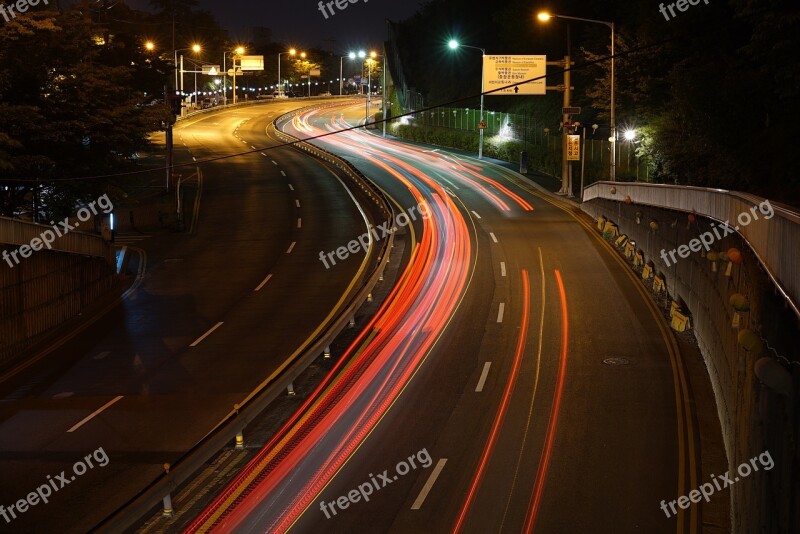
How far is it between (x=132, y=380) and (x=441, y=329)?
8.42 m

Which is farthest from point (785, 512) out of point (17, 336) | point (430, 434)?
point (17, 336)

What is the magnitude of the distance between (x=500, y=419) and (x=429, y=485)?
347 cm

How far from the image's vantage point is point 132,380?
843 inches

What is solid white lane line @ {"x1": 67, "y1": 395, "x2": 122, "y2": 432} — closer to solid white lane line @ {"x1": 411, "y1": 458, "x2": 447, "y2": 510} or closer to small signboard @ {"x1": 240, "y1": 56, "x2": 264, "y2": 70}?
solid white lane line @ {"x1": 411, "y1": 458, "x2": 447, "y2": 510}

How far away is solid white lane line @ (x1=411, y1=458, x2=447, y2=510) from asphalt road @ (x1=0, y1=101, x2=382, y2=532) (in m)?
4.87

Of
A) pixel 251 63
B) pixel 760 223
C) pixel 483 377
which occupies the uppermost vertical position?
pixel 251 63

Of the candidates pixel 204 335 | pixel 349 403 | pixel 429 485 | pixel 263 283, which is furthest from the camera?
pixel 263 283

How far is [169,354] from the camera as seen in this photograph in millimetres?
23672

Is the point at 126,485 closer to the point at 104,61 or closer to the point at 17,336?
the point at 17,336

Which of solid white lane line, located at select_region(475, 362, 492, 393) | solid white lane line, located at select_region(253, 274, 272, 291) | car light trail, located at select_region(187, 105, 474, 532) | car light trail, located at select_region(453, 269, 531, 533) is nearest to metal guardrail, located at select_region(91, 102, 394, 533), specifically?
car light trail, located at select_region(187, 105, 474, 532)

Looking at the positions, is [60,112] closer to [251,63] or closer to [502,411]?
[502,411]

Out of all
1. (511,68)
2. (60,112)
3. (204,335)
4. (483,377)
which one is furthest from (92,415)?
(511,68)

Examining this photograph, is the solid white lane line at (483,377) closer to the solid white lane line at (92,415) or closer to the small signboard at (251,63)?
the solid white lane line at (92,415)

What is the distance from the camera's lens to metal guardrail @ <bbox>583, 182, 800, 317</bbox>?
11094 millimetres
